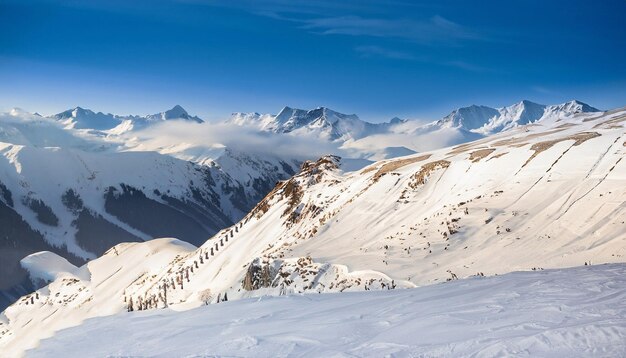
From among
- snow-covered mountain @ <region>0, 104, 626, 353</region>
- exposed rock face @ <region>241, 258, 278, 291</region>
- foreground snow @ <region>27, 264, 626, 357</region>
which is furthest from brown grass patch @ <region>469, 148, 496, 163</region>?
foreground snow @ <region>27, 264, 626, 357</region>

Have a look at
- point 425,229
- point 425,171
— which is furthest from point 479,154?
point 425,229

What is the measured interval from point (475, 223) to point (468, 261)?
4464mm

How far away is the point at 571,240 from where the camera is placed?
21969 millimetres

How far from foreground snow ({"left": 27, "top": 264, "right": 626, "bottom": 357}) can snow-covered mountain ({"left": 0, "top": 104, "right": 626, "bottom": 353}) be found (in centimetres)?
370

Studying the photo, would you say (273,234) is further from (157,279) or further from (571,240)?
(571,240)

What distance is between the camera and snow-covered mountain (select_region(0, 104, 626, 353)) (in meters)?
21.9

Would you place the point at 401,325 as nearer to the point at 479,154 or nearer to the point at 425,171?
the point at 425,171

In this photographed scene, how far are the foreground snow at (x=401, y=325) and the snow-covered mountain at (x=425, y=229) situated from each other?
146 inches

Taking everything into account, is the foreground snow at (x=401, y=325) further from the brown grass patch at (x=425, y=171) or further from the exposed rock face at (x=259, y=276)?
the brown grass patch at (x=425, y=171)

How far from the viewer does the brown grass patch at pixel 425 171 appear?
37812 millimetres

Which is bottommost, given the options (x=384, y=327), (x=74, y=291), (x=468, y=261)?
(x=74, y=291)

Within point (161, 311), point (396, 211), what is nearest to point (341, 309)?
point (161, 311)

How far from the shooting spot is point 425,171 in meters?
39.1

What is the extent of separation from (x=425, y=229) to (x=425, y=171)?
40.9 ft
